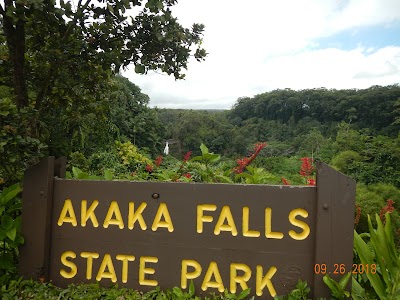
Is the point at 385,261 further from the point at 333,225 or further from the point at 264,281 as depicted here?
the point at 264,281

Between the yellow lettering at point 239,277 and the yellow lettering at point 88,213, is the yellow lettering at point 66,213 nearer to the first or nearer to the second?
the yellow lettering at point 88,213

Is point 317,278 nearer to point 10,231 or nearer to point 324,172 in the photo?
point 324,172

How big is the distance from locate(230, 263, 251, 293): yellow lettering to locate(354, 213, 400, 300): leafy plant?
0.57 meters

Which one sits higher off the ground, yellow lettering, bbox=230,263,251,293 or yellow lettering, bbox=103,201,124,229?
yellow lettering, bbox=103,201,124,229

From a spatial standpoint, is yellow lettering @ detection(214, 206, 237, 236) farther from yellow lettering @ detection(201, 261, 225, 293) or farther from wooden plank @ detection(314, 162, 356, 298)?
wooden plank @ detection(314, 162, 356, 298)

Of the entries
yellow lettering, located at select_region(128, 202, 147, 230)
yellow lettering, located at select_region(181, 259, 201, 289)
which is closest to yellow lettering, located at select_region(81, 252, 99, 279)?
yellow lettering, located at select_region(128, 202, 147, 230)

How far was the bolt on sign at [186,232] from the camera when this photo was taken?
1582mm

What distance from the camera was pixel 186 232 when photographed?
1.72m

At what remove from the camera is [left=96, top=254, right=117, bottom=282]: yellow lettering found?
70.2 inches

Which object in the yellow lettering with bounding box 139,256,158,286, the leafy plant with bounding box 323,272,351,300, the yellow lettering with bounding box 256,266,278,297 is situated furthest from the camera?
the yellow lettering with bounding box 139,256,158,286

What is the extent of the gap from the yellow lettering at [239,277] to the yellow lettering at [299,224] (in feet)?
0.87

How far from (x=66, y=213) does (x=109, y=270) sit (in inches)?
14.2

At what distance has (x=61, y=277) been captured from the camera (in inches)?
72.0

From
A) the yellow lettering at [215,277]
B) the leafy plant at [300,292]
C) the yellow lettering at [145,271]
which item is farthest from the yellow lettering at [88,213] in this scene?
the leafy plant at [300,292]
